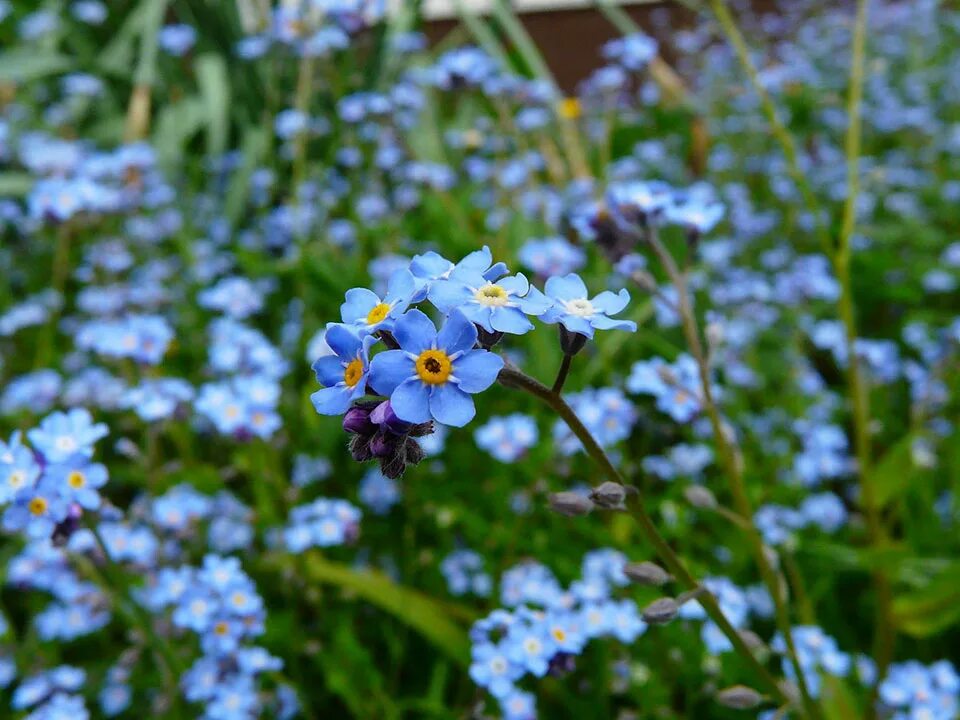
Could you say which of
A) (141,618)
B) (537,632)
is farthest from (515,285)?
(141,618)

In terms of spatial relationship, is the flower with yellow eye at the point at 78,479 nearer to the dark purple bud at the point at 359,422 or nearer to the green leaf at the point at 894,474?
the dark purple bud at the point at 359,422

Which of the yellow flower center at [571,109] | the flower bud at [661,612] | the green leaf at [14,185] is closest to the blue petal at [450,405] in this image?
the flower bud at [661,612]

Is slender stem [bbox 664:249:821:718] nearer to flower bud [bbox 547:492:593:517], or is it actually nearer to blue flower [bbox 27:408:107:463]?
flower bud [bbox 547:492:593:517]

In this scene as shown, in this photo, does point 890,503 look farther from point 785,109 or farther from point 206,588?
point 785,109

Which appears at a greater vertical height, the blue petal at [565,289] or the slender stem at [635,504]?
the blue petal at [565,289]

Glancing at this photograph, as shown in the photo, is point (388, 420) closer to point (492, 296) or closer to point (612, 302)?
point (492, 296)
